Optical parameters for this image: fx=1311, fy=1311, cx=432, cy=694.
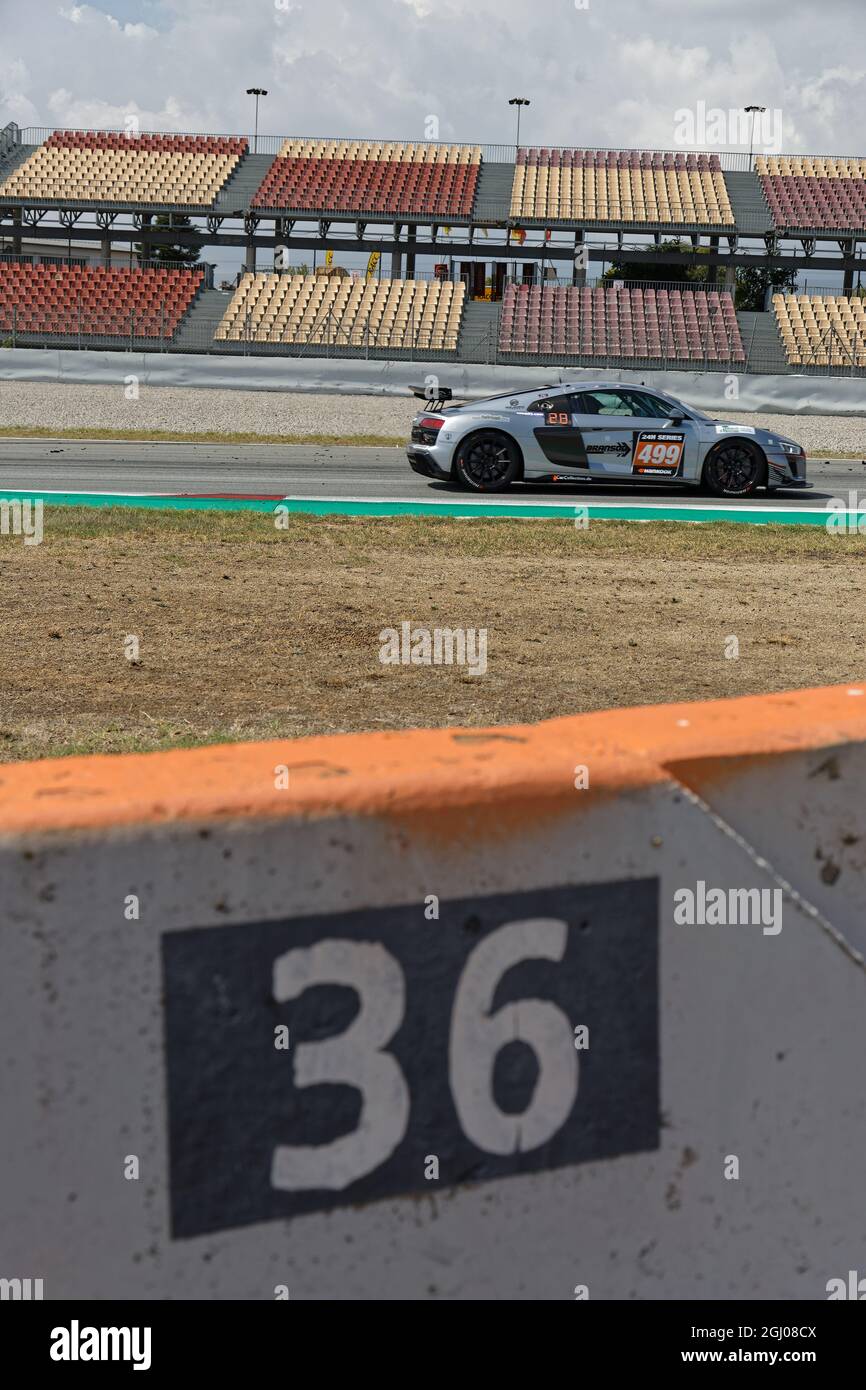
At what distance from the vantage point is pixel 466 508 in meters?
13.2

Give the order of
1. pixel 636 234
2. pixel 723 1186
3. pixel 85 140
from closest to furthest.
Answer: pixel 723 1186
pixel 636 234
pixel 85 140

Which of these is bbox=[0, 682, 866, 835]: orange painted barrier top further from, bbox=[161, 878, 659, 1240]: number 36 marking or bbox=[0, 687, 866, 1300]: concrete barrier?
bbox=[161, 878, 659, 1240]: number 36 marking

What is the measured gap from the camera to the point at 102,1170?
71.0 inches

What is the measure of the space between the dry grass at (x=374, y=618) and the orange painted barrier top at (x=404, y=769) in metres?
3.56

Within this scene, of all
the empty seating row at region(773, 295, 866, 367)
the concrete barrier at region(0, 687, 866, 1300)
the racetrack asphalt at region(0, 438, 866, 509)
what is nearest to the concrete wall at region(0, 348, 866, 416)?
the empty seating row at region(773, 295, 866, 367)

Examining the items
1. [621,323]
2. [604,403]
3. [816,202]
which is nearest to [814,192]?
[816,202]

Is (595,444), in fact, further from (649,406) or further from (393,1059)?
(393,1059)

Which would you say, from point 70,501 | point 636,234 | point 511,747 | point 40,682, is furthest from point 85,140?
point 511,747

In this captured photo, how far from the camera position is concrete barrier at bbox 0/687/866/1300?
179cm

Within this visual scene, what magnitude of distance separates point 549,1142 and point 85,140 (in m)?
43.7
